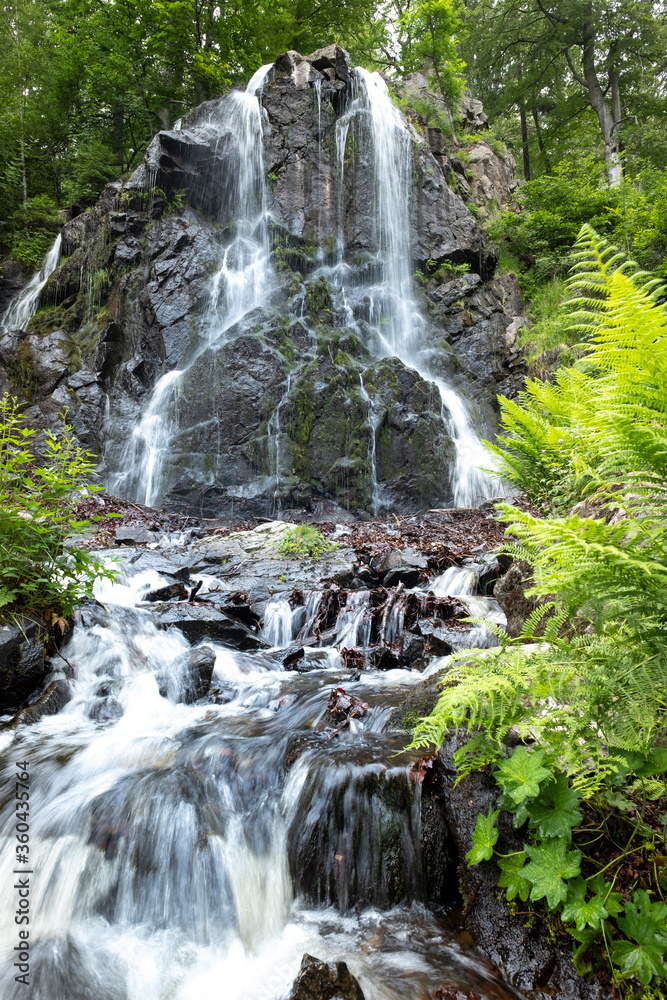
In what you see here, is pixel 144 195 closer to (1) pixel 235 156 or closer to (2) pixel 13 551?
(1) pixel 235 156

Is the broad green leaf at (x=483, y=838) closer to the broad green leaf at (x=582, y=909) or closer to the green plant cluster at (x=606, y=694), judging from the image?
the green plant cluster at (x=606, y=694)

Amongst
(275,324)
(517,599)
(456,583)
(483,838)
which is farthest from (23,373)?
(483,838)

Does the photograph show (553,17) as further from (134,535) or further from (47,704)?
(47,704)

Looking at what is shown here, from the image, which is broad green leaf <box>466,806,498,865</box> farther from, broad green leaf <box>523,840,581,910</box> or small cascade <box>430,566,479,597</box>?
small cascade <box>430,566,479,597</box>

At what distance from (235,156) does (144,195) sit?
122 inches

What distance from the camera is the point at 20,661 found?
434cm

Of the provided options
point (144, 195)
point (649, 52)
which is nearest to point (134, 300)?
point (144, 195)

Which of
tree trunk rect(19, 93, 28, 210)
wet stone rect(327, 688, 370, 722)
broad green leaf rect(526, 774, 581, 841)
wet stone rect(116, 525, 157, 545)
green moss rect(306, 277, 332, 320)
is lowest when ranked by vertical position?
wet stone rect(327, 688, 370, 722)

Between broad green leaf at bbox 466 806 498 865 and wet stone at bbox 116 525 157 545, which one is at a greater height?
wet stone at bbox 116 525 157 545

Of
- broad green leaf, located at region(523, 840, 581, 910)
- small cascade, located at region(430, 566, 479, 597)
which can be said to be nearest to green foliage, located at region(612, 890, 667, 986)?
broad green leaf, located at region(523, 840, 581, 910)

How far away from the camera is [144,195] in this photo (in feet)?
52.6

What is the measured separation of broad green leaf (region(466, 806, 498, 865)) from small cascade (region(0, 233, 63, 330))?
1894 cm

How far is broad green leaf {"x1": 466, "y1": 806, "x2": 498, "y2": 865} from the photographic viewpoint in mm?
2227

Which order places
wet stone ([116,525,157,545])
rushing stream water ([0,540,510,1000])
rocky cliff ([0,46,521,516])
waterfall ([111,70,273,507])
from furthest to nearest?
waterfall ([111,70,273,507]) → rocky cliff ([0,46,521,516]) → wet stone ([116,525,157,545]) → rushing stream water ([0,540,510,1000])
